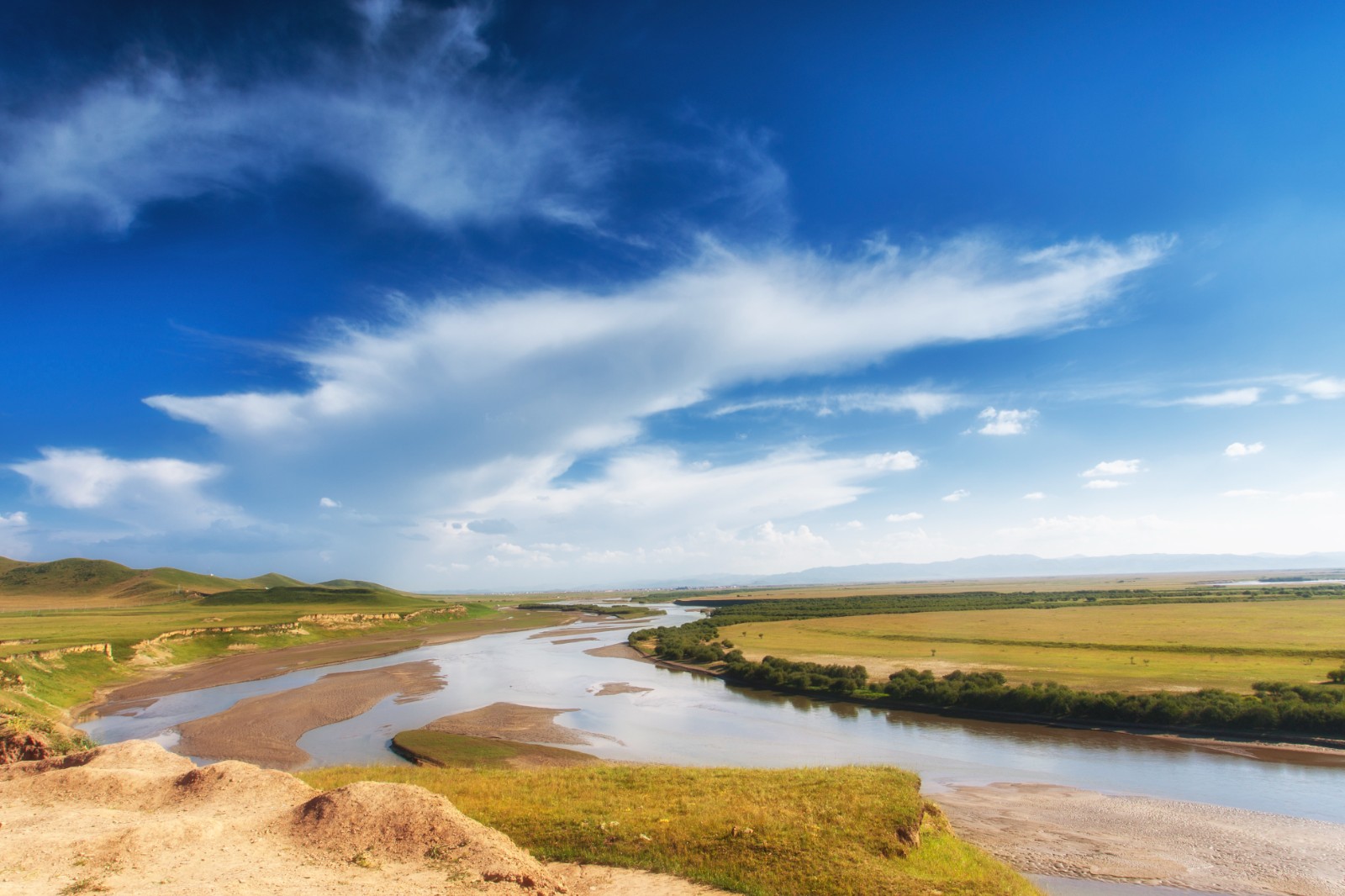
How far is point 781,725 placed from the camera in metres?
42.7

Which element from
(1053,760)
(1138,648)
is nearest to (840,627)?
(1138,648)

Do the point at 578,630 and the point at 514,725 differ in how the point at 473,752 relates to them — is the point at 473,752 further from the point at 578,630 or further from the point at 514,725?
the point at 578,630

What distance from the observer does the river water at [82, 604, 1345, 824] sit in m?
29.1

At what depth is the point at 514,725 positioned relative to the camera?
4231cm

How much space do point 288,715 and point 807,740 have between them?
37.3 metres

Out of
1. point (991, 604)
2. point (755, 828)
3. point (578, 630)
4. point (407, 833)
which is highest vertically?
point (407, 833)

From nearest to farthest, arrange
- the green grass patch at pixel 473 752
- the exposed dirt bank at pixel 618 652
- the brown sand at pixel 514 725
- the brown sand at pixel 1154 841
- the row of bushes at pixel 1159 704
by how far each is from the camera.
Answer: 1. the brown sand at pixel 1154 841
2. the green grass patch at pixel 473 752
3. the row of bushes at pixel 1159 704
4. the brown sand at pixel 514 725
5. the exposed dirt bank at pixel 618 652

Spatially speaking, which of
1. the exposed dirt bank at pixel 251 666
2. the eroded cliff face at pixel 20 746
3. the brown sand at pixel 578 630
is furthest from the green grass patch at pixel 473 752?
the brown sand at pixel 578 630

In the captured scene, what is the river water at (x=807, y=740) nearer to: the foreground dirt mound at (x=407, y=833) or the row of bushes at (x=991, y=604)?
the foreground dirt mound at (x=407, y=833)

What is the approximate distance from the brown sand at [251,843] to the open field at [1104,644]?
153ft

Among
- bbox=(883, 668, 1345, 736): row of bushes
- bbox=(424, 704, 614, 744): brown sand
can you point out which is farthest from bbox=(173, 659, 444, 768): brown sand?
bbox=(883, 668, 1345, 736): row of bushes

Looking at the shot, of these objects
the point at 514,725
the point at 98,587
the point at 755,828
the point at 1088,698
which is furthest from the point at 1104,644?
the point at 98,587

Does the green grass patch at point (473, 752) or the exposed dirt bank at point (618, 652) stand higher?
the green grass patch at point (473, 752)

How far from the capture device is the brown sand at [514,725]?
39125 mm
